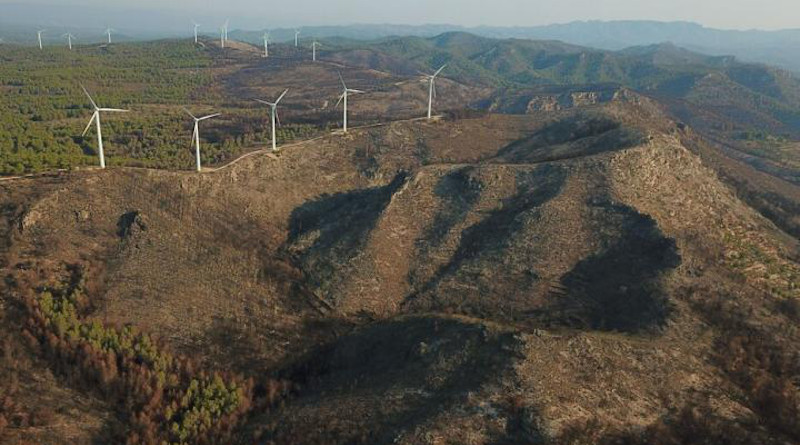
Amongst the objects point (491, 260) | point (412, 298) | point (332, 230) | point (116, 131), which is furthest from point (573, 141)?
point (116, 131)

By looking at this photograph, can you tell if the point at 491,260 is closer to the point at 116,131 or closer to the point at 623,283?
the point at 623,283

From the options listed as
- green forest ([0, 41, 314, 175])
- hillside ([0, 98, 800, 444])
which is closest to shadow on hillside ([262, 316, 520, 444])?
hillside ([0, 98, 800, 444])

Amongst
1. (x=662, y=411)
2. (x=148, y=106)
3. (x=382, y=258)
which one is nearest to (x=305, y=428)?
(x=662, y=411)

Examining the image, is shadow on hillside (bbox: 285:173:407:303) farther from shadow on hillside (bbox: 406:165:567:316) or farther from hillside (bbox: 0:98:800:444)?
shadow on hillside (bbox: 406:165:567:316)

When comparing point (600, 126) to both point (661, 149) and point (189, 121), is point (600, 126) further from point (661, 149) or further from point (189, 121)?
point (189, 121)

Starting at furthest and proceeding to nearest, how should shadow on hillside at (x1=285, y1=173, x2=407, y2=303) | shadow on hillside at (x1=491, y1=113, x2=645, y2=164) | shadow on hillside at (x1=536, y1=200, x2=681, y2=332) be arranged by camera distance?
shadow on hillside at (x1=491, y1=113, x2=645, y2=164)
shadow on hillside at (x1=285, y1=173, x2=407, y2=303)
shadow on hillside at (x1=536, y1=200, x2=681, y2=332)

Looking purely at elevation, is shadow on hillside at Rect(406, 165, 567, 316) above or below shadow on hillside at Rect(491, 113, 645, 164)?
below
